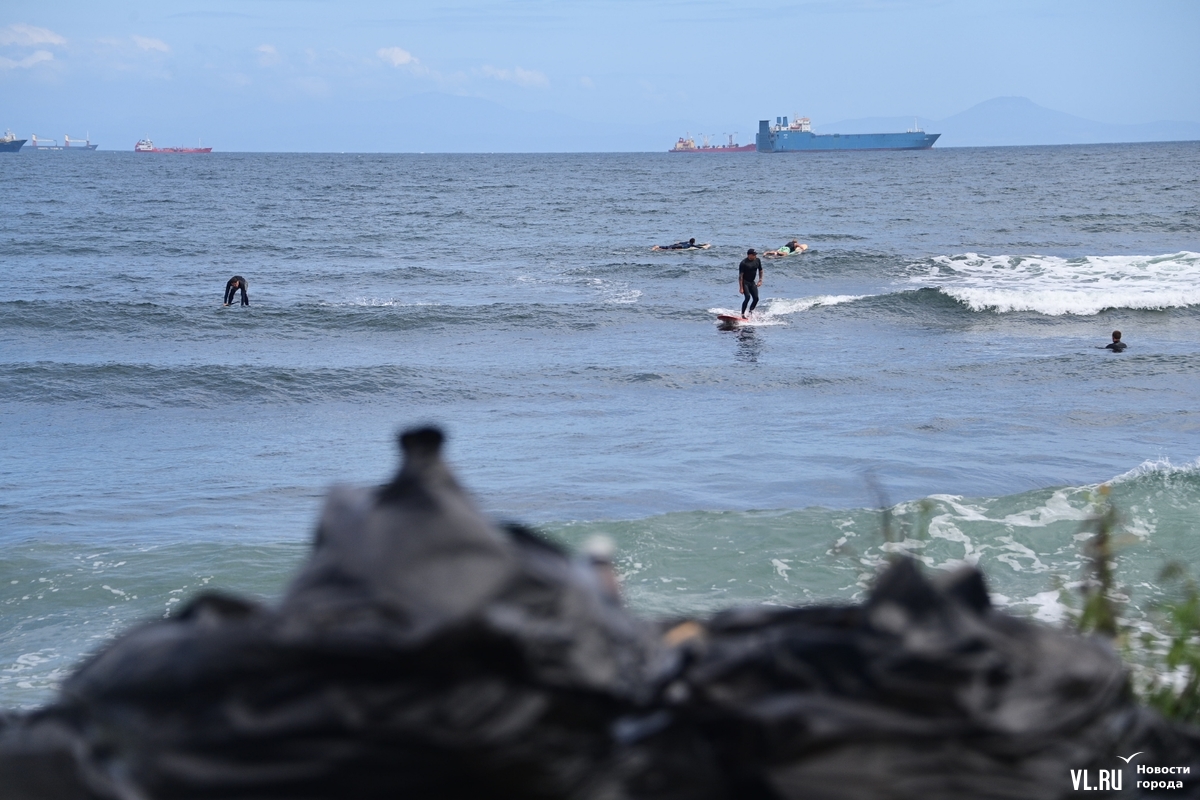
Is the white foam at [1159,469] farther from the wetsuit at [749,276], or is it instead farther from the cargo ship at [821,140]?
the cargo ship at [821,140]

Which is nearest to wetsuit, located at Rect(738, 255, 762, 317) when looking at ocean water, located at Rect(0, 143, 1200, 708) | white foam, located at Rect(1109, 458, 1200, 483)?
ocean water, located at Rect(0, 143, 1200, 708)

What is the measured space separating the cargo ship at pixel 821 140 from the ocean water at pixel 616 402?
130052 millimetres

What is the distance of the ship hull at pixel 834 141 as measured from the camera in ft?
564

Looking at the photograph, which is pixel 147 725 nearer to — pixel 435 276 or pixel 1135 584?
pixel 1135 584

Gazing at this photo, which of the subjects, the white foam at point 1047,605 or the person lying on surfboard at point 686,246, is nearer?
the white foam at point 1047,605

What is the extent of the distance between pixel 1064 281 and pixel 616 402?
2006 centimetres

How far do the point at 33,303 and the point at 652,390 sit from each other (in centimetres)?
1747

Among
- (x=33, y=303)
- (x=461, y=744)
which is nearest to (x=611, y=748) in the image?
(x=461, y=744)

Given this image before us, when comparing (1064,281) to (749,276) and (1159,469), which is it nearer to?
(749,276)

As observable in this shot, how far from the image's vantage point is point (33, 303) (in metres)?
27.4

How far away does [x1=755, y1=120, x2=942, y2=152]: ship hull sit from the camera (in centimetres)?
17188

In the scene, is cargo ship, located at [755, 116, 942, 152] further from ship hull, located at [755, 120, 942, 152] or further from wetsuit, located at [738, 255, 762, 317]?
wetsuit, located at [738, 255, 762, 317]

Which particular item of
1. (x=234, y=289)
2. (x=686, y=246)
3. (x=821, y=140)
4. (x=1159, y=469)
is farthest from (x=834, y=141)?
(x=1159, y=469)

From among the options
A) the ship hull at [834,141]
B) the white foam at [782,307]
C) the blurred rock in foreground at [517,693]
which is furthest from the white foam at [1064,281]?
the ship hull at [834,141]
